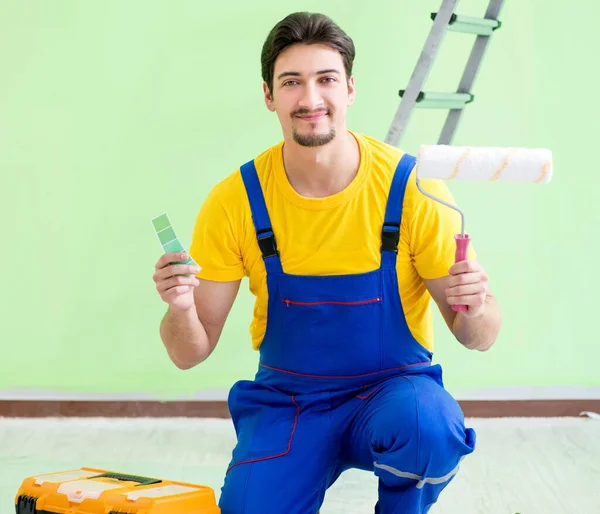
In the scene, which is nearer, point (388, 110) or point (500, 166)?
point (500, 166)

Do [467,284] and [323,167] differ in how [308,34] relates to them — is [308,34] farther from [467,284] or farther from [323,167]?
[467,284]

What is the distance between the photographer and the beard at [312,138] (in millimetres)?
2219

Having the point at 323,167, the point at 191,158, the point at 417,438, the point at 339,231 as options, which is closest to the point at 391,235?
the point at 339,231

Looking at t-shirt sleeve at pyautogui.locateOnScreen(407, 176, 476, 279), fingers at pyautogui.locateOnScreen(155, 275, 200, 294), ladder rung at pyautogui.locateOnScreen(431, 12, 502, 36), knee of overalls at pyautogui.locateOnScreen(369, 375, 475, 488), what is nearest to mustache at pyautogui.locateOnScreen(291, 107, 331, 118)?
t-shirt sleeve at pyautogui.locateOnScreen(407, 176, 476, 279)

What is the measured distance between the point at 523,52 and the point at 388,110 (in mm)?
511

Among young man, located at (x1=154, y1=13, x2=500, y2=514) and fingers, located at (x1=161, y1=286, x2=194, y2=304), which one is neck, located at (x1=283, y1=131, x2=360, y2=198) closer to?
young man, located at (x1=154, y1=13, x2=500, y2=514)

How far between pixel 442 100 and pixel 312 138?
0.89 meters

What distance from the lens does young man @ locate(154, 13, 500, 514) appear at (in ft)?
7.11

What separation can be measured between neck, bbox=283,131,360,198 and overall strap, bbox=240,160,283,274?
0.09 m

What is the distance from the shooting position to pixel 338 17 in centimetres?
326

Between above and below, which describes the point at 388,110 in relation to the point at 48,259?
above

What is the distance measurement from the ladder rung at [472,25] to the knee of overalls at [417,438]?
130 centimetres

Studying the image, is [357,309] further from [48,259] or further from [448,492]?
[48,259]

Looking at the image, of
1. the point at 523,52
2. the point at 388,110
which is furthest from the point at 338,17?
the point at 523,52
